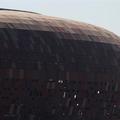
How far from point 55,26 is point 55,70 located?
3544 mm

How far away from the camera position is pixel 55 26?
3550 centimetres

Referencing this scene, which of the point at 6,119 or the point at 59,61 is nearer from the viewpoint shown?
the point at 6,119

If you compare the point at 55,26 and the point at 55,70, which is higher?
the point at 55,26

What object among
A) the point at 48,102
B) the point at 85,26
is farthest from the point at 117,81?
the point at 48,102

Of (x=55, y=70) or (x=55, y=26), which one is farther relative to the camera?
(x=55, y=26)

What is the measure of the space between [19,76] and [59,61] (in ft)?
10.5

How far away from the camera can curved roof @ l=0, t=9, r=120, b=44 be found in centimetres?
3381

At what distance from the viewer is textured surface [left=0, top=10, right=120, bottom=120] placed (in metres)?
31.8

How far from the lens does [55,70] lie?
33.5 m

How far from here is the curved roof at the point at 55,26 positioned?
33812 mm

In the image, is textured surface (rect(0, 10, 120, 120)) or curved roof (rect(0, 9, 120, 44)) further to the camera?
curved roof (rect(0, 9, 120, 44))

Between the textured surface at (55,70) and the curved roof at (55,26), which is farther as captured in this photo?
the curved roof at (55,26)

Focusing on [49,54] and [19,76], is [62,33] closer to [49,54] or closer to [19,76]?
[49,54]

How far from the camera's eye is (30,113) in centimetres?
3219
